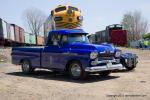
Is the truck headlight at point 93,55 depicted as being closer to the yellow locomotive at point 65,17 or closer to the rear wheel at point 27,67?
the rear wheel at point 27,67

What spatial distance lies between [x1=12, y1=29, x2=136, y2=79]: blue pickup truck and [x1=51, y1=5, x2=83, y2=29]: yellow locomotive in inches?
265

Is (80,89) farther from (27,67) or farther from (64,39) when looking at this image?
(27,67)

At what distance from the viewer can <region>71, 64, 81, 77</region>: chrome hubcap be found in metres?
14.9

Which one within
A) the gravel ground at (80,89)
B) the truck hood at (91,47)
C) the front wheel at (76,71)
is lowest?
the gravel ground at (80,89)

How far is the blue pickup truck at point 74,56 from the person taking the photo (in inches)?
574

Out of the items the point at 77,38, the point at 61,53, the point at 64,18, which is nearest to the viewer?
the point at 61,53

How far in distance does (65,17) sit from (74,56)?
9.54m

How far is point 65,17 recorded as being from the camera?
79.4 feet

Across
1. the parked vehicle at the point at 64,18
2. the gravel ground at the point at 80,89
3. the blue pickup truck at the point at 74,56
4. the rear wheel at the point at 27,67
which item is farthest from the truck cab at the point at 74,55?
the parked vehicle at the point at 64,18

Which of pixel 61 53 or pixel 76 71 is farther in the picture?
pixel 61 53

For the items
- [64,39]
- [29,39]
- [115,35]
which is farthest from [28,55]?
[29,39]

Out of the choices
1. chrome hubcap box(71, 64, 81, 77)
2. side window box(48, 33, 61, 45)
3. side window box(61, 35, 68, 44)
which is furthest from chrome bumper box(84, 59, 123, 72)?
side window box(48, 33, 61, 45)

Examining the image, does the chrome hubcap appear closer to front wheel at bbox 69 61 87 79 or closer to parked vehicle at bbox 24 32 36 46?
front wheel at bbox 69 61 87 79

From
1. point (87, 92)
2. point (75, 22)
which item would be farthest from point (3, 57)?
point (87, 92)
